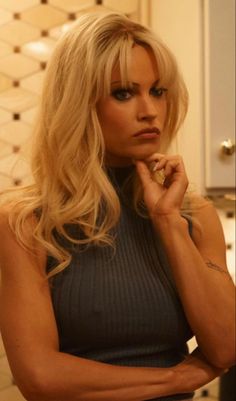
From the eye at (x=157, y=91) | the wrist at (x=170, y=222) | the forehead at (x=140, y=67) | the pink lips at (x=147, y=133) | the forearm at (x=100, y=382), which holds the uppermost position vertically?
the forehead at (x=140, y=67)

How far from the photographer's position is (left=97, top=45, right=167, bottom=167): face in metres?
1.05

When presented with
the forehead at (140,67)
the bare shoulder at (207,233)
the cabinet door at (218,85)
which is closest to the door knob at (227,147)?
the cabinet door at (218,85)

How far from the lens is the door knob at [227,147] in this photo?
1451 millimetres

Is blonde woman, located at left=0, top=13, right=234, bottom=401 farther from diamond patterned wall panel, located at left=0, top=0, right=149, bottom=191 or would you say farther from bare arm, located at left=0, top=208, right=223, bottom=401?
diamond patterned wall panel, located at left=0, top=0, right=149, bottom=191

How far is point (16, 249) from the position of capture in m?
1.03

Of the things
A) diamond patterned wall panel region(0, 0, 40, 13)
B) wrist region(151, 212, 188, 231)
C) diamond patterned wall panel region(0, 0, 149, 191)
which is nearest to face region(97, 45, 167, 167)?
wrist region(151, 212, 188, 231)

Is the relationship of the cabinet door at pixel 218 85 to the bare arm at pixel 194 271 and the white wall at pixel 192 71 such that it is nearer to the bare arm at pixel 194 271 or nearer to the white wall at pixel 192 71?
the white wall at pixel 192 71

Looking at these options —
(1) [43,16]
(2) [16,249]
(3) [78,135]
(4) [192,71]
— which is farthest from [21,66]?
(2) [16,249]

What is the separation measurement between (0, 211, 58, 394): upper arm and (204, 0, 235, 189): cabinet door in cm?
60

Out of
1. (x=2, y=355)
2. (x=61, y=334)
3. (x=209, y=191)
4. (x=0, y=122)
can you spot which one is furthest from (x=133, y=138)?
(x=2, y=355)

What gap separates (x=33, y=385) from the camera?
95cm

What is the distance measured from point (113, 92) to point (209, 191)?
1.70ft

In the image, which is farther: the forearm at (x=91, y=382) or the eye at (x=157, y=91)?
the eye at (x=157, y=91)

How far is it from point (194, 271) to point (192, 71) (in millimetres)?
642
